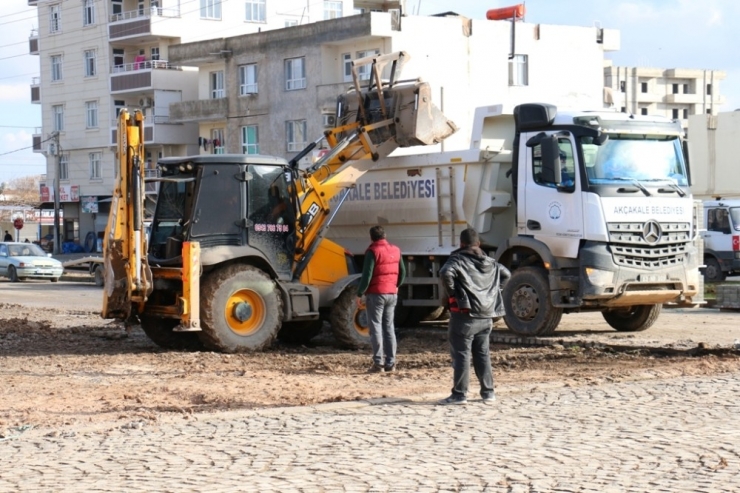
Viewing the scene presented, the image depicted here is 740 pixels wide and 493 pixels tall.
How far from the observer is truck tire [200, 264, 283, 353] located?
1587 centimetres

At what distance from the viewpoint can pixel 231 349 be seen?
52.5 ft

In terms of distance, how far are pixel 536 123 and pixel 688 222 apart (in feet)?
8.89

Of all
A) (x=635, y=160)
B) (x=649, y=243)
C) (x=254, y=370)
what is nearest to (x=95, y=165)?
(x=635, y=160)

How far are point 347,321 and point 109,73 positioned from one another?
2162 inches

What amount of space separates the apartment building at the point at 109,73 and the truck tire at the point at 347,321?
47.1m

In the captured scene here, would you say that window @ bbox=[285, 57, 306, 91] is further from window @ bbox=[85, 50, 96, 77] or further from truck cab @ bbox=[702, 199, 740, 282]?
truck cab @ bbox=[702, 199, 740, 282]

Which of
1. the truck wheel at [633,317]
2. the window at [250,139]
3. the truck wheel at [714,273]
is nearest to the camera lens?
the truck wheel at [633,317]

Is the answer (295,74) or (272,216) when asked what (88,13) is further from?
(272,216)

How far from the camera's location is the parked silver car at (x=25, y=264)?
4194 centimetres

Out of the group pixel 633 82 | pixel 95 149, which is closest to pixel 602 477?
pixel 95 149

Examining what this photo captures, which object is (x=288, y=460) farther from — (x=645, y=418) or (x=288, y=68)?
(x=288, y=68)

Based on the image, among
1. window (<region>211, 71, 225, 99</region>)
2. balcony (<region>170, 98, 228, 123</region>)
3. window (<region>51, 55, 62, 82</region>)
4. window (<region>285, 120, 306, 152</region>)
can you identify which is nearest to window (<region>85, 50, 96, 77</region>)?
window (<region>51, 55, 62, 82</region>)

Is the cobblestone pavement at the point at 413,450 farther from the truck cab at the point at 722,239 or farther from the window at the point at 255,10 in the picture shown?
the window at the point at 255,10

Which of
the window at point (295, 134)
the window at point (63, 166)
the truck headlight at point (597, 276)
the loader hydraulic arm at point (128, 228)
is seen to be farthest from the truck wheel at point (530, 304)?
the window at point (63, 166)
